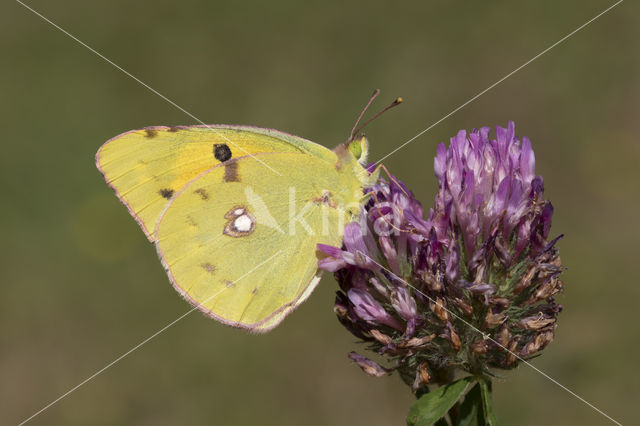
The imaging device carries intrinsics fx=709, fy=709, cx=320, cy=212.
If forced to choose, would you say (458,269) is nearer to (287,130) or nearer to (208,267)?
(208,267)

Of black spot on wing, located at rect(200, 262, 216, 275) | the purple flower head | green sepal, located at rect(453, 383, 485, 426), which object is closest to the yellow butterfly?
black spot on wing, located at rect(200, 262, 216, 275)

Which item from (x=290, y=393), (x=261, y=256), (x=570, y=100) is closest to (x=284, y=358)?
(x=290, y=393)

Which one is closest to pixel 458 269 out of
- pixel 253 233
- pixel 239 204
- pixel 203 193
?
pixel 253 233

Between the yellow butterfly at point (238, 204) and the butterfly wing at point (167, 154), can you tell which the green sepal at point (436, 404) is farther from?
the butterfly wing at point (167, 154)

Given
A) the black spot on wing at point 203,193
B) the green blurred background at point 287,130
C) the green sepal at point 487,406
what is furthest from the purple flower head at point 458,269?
the green blurred background at point 287,130

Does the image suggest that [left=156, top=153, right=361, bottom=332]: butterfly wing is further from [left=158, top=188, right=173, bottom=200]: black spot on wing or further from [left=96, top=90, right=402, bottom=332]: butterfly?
[left=158, top=188, right=173, bottom=200]: black spot on wing

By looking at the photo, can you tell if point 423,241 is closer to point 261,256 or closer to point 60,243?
point 261,256
